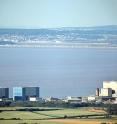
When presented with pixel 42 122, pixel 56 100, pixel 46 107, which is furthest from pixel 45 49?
pixel 42 122

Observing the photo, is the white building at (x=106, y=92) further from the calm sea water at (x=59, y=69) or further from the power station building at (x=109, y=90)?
the calm sea water at (x=59, y=69)

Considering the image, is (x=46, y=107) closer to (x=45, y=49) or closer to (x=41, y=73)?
(x=41, y=73)

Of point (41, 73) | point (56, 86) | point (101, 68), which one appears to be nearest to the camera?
point (56, 86)

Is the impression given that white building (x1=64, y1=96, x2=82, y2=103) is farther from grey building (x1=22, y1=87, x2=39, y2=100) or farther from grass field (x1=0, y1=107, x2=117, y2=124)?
grass field (x1=0, y1=107, x2=117, y2=124)

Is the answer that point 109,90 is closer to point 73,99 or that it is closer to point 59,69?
point 73,99

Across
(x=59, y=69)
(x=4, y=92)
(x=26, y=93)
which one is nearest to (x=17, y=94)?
(x=26, y=93)

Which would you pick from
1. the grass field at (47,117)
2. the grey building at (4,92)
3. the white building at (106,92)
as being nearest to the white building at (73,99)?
the white building at (106,92)
